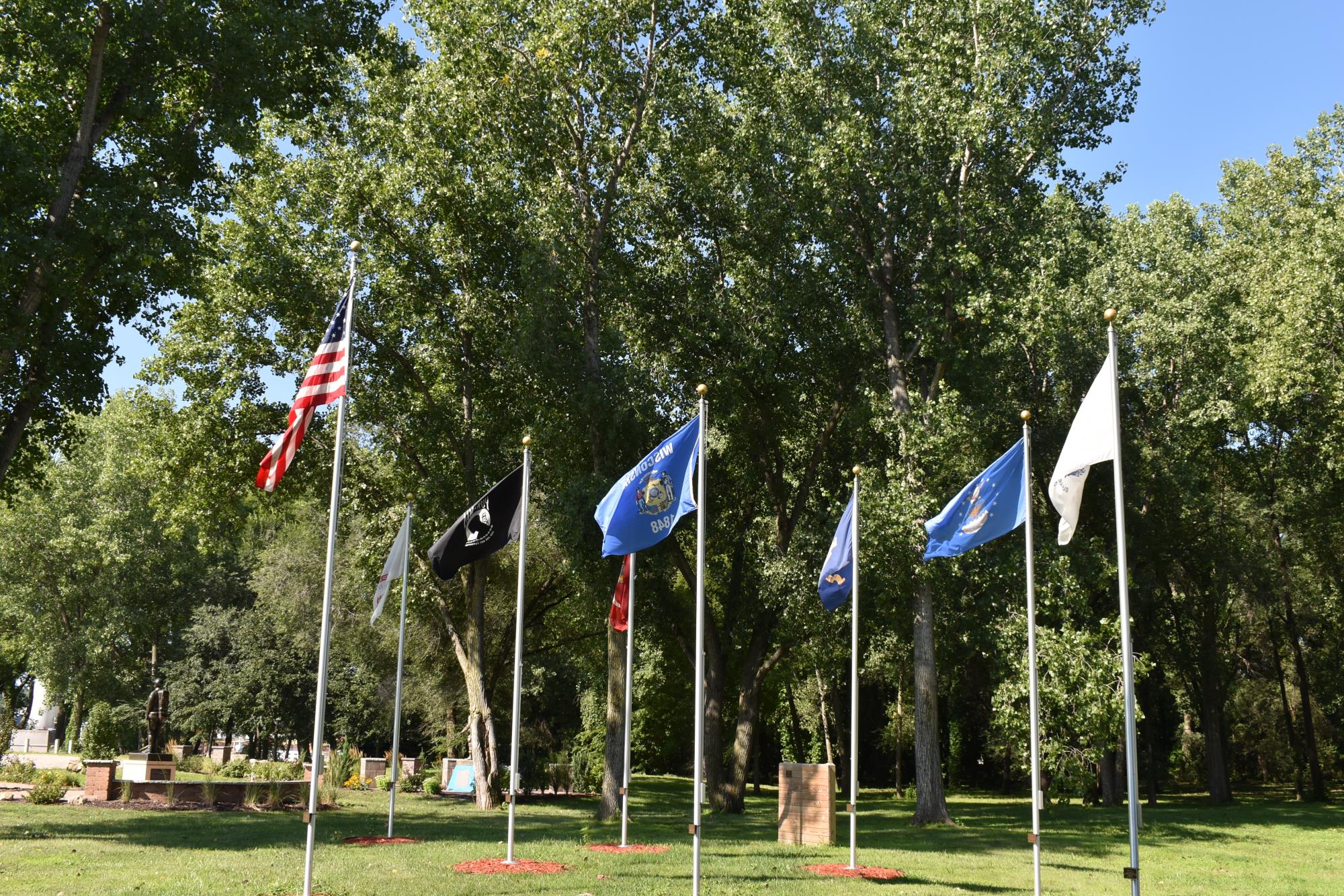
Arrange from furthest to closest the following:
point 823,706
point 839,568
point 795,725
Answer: point 795,725 < point 823,706 < point 839,568

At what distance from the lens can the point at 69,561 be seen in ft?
171

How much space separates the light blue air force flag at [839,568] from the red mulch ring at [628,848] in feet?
16.5

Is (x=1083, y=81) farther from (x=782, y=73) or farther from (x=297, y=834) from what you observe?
(x=297, y=834)

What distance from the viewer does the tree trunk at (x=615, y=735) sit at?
2506 cm

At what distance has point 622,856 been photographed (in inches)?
672

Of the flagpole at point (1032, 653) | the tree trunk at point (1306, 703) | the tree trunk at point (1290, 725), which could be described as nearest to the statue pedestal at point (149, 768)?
the flagpole at point (1032, 653)

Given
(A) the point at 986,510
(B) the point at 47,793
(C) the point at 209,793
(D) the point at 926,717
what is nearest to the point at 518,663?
(A) the point at 986,510

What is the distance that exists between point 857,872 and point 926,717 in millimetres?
10239

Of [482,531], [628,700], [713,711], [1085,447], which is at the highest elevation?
[1085,447]

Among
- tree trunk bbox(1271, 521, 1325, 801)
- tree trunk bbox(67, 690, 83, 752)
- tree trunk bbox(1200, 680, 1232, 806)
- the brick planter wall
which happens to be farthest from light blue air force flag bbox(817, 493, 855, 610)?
tree trunk bbox(67, 690, 83, 752)

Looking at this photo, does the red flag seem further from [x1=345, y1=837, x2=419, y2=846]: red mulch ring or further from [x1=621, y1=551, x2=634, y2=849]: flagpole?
[x1=345, y1=837, x2=419, y2=846]: red mulch ring

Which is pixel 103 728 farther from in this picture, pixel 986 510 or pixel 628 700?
pixel 986 510

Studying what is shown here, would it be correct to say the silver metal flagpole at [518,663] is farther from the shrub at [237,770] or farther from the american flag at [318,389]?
the shrub at [237,770]

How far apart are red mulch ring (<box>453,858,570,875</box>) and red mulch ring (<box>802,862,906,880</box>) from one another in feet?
12.1
